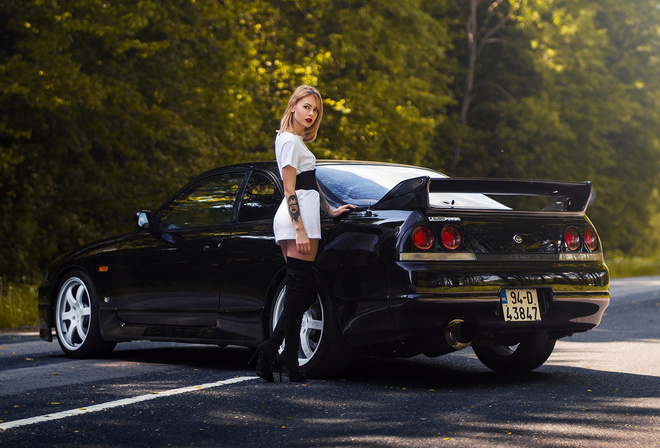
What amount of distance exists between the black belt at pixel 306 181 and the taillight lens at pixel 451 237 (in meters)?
0.84

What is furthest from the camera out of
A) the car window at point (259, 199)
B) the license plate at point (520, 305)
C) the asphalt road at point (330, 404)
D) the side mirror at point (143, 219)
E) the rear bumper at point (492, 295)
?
the side mirror at point (143, 219)

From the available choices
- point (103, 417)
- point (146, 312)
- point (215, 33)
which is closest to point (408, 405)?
point (103, 417)

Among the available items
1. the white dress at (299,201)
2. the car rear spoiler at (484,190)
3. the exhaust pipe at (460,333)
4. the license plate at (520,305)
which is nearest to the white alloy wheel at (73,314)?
the white dress at (299,201)

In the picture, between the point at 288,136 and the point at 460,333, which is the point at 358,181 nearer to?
the point at 288,136

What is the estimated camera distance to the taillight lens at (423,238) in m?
6.46

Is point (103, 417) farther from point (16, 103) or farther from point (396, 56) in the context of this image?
point (396, 56)

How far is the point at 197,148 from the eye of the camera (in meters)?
22.6

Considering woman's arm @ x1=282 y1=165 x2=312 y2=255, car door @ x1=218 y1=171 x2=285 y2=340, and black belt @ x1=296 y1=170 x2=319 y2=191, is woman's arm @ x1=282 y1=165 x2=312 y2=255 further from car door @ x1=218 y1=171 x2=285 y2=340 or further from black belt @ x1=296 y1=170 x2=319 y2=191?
car door @ x1=218 y1=171 x2=285 y2=340

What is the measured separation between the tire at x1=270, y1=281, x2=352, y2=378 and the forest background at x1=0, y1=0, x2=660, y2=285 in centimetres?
1124

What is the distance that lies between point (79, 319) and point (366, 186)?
2.86 meters

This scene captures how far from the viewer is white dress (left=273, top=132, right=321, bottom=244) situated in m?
6.48

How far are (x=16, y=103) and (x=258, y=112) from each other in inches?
281

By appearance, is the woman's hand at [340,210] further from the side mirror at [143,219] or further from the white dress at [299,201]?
the side mirror at [143,219]

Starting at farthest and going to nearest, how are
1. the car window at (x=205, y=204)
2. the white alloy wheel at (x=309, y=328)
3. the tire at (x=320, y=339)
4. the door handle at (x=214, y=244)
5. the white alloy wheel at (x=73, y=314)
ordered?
the white alloy wheel at (x=73, y=314) < the car window at (x=205, y=204) < the door handle at (x=214, y=244) < the white alloy wheel at (x=309, y=328) < the tire at (x=320, y=339)
